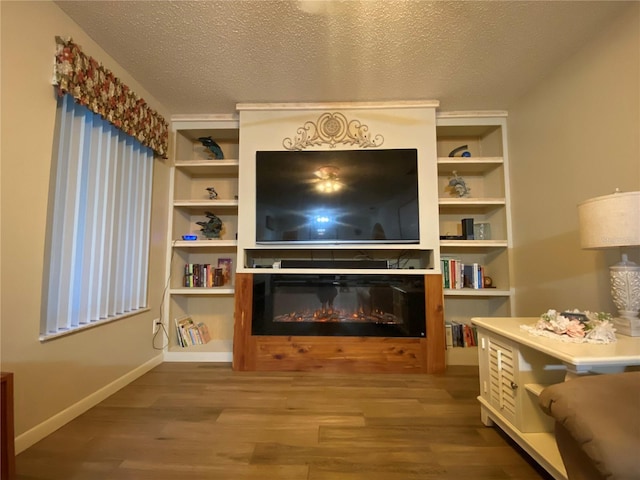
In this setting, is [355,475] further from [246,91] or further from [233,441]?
[246,91]

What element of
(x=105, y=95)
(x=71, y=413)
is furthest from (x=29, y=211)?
(x=71, y=413)

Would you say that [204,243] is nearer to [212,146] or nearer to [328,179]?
[212,146]

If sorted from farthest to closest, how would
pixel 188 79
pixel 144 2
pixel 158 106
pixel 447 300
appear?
pixel 447 300
pixel 158 106
pixel 188 79
pixel 144 2

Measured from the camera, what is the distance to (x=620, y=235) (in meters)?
1.15

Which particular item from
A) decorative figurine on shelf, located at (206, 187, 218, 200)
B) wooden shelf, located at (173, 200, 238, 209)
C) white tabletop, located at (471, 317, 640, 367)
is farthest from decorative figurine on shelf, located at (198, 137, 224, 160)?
white tabletop, located at (471, 317, 640, 367)

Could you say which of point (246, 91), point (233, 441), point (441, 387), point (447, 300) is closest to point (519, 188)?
point (447, 300)

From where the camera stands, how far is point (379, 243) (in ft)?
7.97

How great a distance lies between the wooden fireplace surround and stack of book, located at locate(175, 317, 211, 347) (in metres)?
0.61

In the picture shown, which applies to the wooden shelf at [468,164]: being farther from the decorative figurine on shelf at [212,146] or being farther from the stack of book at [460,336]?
the decorative figurine on shelf at [212,146]


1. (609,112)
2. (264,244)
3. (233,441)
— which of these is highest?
(609,112)

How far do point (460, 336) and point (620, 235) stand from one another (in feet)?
5.80

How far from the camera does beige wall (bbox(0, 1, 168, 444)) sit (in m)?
1.30

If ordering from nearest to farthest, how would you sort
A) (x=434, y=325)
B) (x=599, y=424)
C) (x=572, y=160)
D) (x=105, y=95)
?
1. (x=599, y=424)
2. (x=105, y=95)
3. (x=572, y=160)
4. (x=434, y=325)

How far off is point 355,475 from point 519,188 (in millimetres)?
2493
